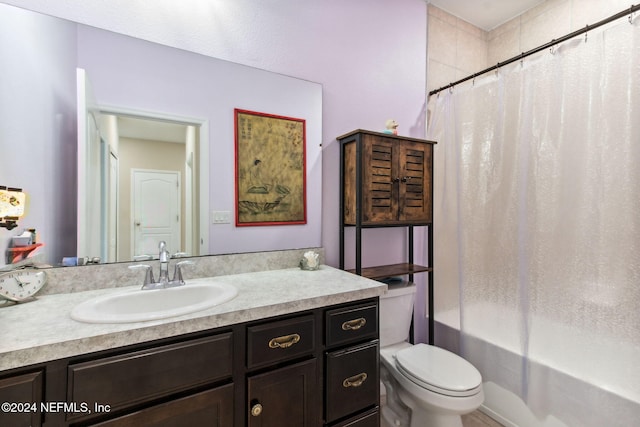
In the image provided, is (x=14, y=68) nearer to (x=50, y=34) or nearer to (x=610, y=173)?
(x=50, y=34)

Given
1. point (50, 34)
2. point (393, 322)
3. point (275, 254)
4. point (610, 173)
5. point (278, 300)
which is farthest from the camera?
point (393, 322)

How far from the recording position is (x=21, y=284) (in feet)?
3.30

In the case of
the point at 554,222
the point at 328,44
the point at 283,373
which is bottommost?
the point at 283,373

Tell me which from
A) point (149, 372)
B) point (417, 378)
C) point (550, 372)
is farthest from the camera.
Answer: point (550, 372)

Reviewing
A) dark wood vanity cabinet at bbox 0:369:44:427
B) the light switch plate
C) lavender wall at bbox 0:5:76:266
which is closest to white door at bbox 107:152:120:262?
lavender wall at bbox 0:5:76:266

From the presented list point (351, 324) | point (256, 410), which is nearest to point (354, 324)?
point (351, 324)

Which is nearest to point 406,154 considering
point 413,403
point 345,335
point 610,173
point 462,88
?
point 462,88

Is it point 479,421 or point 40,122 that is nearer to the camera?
point 40,122

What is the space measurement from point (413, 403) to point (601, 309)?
3.19 ft

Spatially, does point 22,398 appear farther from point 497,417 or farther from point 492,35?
point 492,35

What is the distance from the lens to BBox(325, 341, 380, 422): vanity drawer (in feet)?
3.70

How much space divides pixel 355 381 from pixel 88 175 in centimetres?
135

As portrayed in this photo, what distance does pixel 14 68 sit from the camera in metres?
Result: 1.09

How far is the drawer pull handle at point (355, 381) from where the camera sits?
1164 millimetres
